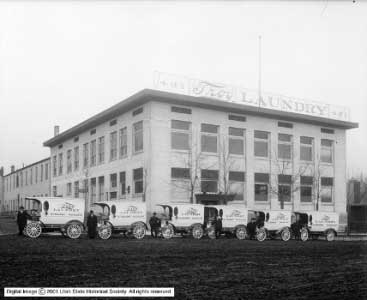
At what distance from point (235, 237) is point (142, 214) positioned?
5796 mm

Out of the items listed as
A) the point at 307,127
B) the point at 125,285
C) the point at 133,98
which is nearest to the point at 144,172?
the point at 133,98

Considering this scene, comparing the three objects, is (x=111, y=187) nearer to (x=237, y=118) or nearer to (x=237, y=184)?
(x=237, y=184)

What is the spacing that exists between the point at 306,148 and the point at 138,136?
14.7 m

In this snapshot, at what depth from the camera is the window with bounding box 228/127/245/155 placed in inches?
1547

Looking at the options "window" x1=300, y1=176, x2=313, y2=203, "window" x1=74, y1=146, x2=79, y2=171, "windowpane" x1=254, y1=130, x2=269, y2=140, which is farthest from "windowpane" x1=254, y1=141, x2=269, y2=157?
"window" x1=74, y1=146, x2=79, y2=171

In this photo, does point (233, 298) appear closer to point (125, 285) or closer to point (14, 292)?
point (125, 285)

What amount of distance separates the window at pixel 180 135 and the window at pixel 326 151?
13.3 m

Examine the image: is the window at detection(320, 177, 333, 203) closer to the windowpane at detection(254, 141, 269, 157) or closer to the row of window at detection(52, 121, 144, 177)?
the windowpane at detection(254, 141, 269, 157)

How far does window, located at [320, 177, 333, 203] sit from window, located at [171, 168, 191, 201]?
1341 centimetres

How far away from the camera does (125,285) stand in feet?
31.4

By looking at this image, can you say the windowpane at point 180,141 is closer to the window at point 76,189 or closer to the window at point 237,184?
the window at point 237,184

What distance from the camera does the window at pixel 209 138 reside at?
37938 millimetres

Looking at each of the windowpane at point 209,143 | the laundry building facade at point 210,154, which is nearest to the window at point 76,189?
the laundry building facade at point 210,154

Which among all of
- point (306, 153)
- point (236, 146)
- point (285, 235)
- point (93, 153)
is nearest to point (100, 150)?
point (93, 153)
